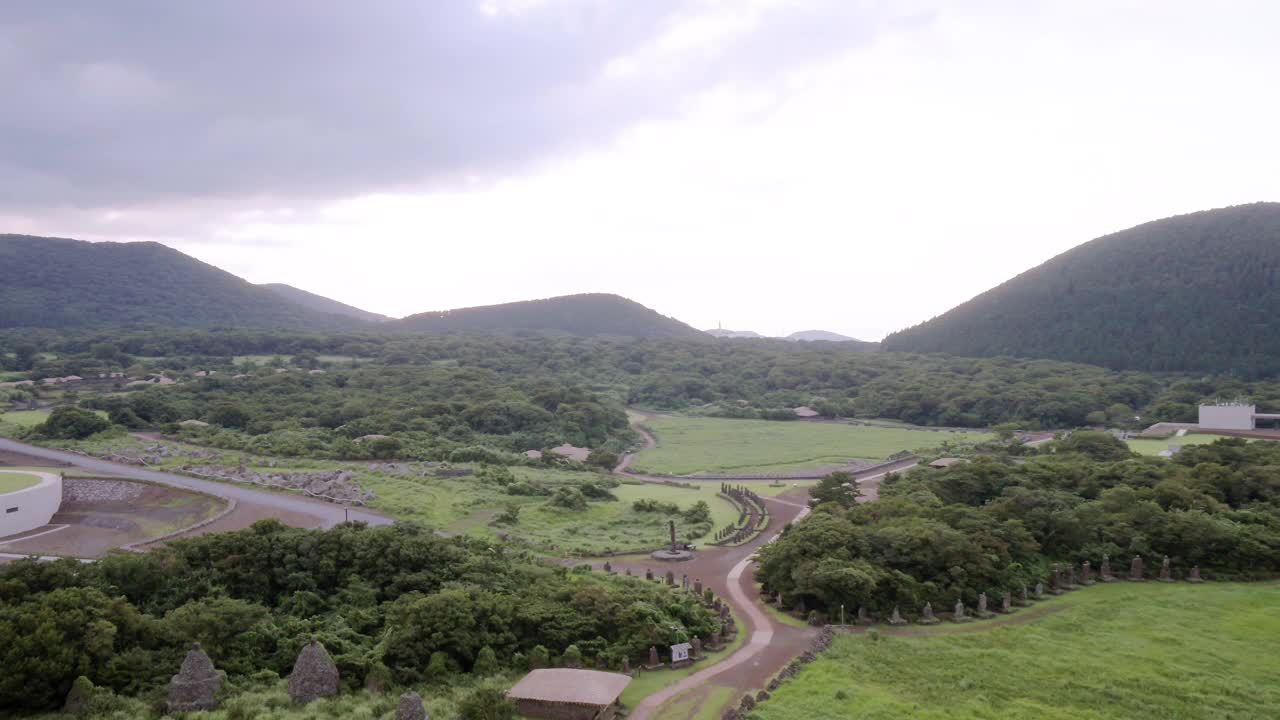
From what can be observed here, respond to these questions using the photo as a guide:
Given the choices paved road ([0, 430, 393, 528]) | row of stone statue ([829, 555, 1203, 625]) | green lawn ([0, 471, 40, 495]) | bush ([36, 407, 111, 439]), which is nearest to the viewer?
row of stone statue ([829, 555, 1203, 625])

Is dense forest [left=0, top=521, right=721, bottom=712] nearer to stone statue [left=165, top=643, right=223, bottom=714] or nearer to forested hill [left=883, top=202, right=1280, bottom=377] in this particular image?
stone statue [left=165, top=643, right=223, bottom=714]

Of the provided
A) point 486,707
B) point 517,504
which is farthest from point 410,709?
point 517,504

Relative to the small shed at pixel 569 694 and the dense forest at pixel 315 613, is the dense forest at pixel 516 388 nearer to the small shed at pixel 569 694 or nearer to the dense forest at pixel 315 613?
the dense forest at pixel 315 613

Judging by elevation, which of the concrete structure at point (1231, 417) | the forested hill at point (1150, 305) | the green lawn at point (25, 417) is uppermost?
the forested hill at point (1150, 305)

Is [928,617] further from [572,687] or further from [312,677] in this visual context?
[312,677]

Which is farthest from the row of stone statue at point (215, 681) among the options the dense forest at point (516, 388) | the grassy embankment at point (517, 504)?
the dense forest at point (516, 388)

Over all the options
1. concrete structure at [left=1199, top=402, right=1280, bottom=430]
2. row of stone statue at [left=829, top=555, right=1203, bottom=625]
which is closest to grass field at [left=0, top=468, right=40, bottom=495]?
row of stone statue at [left=829, top=555, right=1203, bottom=625]

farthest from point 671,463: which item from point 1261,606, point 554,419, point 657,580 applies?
point 1261,606
